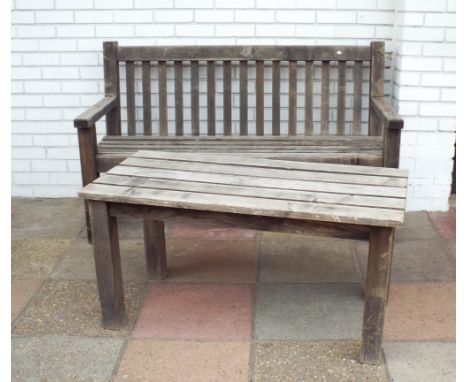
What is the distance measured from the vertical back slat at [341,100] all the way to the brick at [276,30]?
1.36 feet

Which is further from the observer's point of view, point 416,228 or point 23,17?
point 23,17

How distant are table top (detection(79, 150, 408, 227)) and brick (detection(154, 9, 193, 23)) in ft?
5.01

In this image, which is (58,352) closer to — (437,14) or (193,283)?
(193,283)

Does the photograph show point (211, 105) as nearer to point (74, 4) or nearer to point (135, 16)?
point (135, 16)

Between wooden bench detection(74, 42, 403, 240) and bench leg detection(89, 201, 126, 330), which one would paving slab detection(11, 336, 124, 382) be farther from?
wooden bench detection(74, 42, 403, 240)

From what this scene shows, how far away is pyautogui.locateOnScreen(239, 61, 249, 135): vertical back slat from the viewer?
460 centimetres

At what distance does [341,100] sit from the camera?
4.62 m

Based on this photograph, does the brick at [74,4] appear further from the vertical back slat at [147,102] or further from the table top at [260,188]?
the table top at [260,188]

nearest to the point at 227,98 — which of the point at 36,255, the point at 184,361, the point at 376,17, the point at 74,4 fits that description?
the point at 376,17

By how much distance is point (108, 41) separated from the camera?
15.3ft

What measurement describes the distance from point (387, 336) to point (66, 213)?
8.29ft

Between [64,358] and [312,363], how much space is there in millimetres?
1049

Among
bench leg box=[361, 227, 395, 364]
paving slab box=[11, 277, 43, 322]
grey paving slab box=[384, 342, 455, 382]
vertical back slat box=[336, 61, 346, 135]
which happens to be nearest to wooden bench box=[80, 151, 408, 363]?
bench leg box=[361, 227, 395, 364]

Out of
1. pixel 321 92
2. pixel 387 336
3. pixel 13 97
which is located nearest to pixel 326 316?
pixel 387 336
